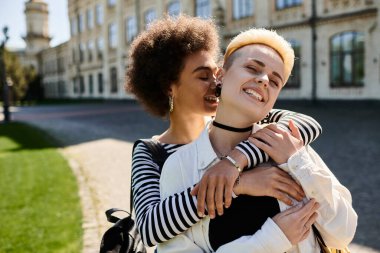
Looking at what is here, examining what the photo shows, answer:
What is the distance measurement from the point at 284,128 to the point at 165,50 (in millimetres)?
858

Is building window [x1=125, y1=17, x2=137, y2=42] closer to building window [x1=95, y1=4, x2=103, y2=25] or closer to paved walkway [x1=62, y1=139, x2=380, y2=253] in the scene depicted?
building window [x1=95, y1=4, x2=103, y2=25]

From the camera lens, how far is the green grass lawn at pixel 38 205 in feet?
13.0

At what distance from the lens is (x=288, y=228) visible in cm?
129

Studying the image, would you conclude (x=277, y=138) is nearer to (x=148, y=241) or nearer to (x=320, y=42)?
(x=148, y=241)

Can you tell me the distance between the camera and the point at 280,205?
1.35m

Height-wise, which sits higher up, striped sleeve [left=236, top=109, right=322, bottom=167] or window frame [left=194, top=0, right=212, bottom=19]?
window frame [left=194, top=0, right=212, bottom=19]

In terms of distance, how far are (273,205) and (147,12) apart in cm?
3131

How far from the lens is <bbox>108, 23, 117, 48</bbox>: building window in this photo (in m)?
36.0

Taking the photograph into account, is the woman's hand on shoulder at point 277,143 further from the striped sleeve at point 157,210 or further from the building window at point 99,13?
the building window at point 99,13

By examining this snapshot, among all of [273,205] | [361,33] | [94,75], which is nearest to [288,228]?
[273,205]

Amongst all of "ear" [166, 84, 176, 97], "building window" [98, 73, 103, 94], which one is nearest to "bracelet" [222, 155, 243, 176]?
"ear" [166, 84, 176, 97]

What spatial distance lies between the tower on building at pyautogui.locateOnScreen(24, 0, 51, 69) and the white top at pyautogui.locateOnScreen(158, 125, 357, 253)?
64.3 metres

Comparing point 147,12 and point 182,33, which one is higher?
point 147,12

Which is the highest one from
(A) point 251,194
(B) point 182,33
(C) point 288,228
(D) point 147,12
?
(D) point 147,12
